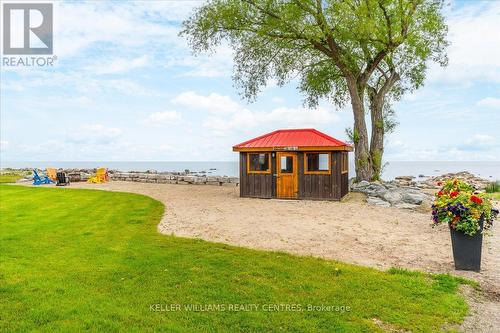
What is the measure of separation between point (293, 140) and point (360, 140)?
550 centimetres

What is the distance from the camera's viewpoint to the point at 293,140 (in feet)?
55.4

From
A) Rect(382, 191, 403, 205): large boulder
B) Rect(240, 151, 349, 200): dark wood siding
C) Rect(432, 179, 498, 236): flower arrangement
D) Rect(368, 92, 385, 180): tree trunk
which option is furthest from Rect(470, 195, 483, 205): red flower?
Rect(368, 92, 385, 180): tree trunk

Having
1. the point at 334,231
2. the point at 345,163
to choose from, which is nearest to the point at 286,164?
the point at 345,163

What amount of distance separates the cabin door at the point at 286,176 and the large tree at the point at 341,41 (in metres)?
5.51

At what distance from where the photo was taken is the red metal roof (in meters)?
16.1

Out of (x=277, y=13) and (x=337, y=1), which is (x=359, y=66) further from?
(x=277, y=13)

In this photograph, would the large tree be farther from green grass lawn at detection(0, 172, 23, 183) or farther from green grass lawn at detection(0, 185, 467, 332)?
green grass lawn at detection(0, 172, 23, 183)

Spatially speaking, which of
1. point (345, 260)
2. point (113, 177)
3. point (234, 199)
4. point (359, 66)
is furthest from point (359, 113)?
point (113, 177)

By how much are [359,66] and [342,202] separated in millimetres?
10642

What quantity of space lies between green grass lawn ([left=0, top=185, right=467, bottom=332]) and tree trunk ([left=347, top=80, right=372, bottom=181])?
549 inches

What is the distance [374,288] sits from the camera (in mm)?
5645

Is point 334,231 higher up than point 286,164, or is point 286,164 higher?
point 286,164

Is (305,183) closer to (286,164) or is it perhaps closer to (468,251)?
(286,164)

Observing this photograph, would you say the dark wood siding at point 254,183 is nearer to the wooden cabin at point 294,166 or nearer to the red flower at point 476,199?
the wooden cabin at point 294,166
